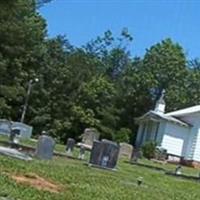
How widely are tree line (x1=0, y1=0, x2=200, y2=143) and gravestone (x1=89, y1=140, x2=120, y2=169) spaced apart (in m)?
35.3

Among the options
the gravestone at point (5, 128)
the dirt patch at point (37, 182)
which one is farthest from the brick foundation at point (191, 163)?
the dirt patch at point (37, 182)

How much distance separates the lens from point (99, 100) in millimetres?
71938

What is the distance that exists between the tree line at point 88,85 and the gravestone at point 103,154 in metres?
35.3

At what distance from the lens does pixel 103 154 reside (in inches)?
1022

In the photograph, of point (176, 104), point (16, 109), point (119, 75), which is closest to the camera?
point (16, 109)

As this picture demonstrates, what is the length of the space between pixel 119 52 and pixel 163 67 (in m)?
7.30

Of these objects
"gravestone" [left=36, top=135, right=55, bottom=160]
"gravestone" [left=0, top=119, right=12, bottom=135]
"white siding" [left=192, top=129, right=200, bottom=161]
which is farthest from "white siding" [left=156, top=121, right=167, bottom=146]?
"gravestone" [left=36, top=135, right=55, bottom=160]

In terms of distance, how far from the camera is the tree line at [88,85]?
2707 inches

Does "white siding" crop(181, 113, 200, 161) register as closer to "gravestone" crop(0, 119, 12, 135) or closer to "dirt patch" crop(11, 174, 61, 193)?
"gravestone" crop(0, 119, 12, 135)

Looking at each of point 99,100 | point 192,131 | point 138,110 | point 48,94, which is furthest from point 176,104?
point 192,131

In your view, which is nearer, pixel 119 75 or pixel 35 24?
pixel 35 24

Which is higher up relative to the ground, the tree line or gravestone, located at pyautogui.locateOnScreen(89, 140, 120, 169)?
the tree line

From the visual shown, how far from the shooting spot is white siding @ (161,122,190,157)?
189ft

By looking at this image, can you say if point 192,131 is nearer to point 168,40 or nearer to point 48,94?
point 48,94
